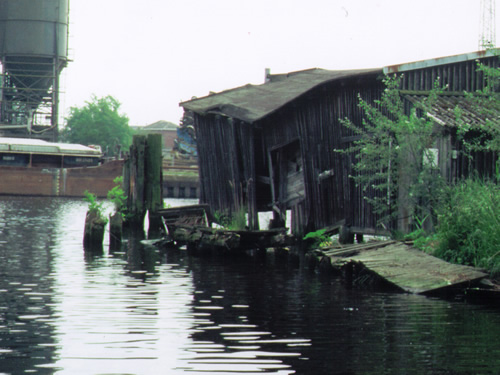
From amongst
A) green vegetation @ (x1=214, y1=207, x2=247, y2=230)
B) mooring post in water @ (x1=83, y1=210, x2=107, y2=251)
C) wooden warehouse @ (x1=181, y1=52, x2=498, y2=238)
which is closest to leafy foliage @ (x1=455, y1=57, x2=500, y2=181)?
wooden warehouse @ (x1=181, y1=52, x2=498, y2=238)

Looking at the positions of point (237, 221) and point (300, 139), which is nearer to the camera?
point (300, 139)

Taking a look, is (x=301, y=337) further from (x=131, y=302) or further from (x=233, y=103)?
(x=233, y=103)

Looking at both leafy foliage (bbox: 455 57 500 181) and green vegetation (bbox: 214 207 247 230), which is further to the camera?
green vegetation (bbox: 214 207 247 230)

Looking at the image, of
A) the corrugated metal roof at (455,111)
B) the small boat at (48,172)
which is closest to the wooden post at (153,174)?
A: the corrugated metal roof at (455,111)

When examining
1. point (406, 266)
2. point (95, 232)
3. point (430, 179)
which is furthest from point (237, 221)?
point (406, 266)

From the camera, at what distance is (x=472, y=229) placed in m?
14.6

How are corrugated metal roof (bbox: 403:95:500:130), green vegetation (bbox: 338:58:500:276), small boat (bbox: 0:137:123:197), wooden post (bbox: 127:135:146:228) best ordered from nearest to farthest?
green vegetation (bbox: 338:58:500:276) < corrugated metal roof (bbox: 403:95:500:130) < wooden post (bbox: 127:135:146:228) < small boat (bbox: 0:137:123:197)

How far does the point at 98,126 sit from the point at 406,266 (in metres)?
84.3

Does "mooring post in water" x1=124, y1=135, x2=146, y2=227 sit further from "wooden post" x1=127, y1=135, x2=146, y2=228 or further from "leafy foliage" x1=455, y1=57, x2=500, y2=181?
"leafy foliage" x1=455, y1=57, x2=500, y2=181

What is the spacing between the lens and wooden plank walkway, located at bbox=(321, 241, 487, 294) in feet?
44.7

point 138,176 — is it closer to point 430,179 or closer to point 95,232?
point 95,232

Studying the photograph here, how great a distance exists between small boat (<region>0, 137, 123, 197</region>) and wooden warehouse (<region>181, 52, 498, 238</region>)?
109 ft

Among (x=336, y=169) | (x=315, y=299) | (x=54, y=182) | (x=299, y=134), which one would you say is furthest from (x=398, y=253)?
(x=54, y=182)

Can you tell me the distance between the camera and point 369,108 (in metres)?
19.1
